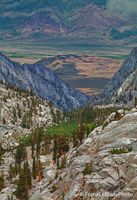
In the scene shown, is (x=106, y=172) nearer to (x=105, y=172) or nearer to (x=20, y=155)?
(x=105, y=172)

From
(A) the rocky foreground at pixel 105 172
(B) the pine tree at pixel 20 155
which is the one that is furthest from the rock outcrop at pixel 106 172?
(B) the pine tree at pixel 20 155

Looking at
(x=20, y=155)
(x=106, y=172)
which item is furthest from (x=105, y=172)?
(x=20, y=155)

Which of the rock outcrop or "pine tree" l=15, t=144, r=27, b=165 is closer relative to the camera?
the rock outcrop

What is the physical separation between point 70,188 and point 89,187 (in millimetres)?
4505

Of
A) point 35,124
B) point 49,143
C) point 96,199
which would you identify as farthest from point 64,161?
point 35,124

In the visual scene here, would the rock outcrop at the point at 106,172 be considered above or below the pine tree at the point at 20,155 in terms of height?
above

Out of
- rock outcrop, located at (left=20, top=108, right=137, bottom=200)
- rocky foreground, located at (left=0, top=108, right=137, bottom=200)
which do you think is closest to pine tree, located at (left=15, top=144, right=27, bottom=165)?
rock outcrop, located at (left=20, top=108, right=137, bottom=200)

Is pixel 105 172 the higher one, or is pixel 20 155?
pixel 105 172

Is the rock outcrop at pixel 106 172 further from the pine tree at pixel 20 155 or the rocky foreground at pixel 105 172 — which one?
the pine tree at pixel 20 155

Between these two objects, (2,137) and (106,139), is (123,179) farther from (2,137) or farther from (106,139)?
(2,137)

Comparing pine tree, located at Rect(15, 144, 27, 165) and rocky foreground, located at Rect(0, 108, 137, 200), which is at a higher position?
rocky foreground, located at Rect(0, 108, 137, 200)

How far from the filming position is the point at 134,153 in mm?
41094

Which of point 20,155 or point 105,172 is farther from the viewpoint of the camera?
point 20,155

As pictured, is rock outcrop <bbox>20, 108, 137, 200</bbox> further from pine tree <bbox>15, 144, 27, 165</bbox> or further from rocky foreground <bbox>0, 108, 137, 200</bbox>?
pine tree <bbox>15, 144, 27, 165</bbox>
